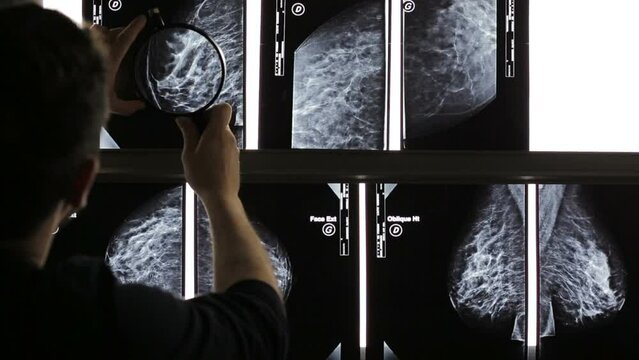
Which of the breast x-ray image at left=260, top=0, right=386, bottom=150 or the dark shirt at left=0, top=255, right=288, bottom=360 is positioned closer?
the dark shirt at left=0, top=255, right=288, bottom=360

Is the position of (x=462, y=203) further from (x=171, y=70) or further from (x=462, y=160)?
(x=171, y=70)

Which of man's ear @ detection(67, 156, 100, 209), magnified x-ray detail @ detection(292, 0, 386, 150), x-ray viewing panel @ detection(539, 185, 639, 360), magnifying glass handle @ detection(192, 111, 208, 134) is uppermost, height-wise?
magnified x-ray detail @ detection(292, 0, 386, 150)

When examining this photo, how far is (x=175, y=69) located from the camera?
129 cm

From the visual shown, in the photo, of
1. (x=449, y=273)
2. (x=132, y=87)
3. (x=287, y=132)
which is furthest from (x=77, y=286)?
(x=449, y=273)

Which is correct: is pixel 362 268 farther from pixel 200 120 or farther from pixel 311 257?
pixel 200 120

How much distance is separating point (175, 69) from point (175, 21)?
4.4 inches

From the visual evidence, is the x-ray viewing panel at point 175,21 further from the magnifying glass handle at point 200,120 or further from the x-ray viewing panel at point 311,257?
the magnifying glass handle at point 200,120

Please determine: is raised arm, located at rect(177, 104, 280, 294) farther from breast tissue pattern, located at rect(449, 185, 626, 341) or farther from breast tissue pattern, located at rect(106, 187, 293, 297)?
breast tissue pattern, located at rect(449, 185, 626, 341)

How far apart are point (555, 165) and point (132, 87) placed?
2.05 ft

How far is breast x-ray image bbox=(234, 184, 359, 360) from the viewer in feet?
4.52

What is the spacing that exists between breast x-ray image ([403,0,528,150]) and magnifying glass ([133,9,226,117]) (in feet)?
0.99

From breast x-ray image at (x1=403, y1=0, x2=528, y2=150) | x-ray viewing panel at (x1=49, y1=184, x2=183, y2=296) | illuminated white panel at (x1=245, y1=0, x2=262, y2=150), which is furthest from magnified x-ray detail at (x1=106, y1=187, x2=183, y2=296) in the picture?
breast x-ray image at (x1=403, y1=0, x2=528, y2=150)

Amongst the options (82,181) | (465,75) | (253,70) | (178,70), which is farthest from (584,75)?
(82,181)

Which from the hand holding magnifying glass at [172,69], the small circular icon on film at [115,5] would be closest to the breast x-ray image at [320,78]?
the hand holding magnifying glass at [172,69]
